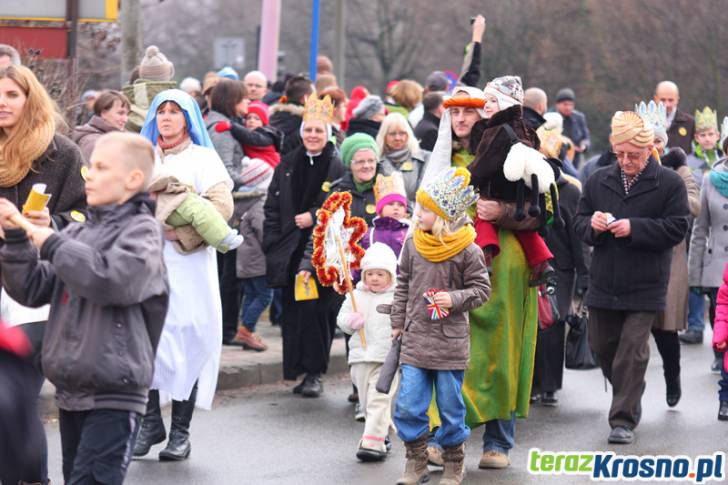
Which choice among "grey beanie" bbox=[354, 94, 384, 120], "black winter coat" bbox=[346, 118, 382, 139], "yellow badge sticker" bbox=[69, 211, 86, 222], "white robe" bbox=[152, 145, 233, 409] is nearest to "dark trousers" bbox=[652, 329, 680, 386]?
"white robe" bbox=[152, 145, 233, 409]

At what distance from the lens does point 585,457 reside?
8867 mm

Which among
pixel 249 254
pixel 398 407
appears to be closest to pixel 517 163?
pixel 398 407

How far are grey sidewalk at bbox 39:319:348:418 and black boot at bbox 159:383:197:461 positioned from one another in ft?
5.20

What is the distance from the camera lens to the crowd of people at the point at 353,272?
19.1 feet

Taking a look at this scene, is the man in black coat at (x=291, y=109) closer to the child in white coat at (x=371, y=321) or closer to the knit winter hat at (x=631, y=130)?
the child in white coat at (x=371, y=321)

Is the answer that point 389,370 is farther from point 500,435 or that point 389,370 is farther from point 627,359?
point 627,359

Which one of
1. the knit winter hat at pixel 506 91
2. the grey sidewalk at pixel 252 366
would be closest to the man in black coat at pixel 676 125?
the grey sidewalk at pixel 252 366

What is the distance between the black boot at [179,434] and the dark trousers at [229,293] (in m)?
4.16

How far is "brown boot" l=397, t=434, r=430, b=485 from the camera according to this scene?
314 inches

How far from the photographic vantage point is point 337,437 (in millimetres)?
9477

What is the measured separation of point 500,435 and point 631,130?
2.18 m

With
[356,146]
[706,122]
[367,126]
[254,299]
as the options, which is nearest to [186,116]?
[356,146]

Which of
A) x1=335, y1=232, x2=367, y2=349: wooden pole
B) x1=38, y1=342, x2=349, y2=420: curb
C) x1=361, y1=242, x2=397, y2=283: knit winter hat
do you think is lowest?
x1=38, y1=342, x2=349, y2=420: curb

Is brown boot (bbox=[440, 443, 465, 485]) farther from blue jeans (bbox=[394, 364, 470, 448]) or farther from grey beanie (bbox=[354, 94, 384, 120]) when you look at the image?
grey beanie (bbox=[354, 94, 384, 120])
